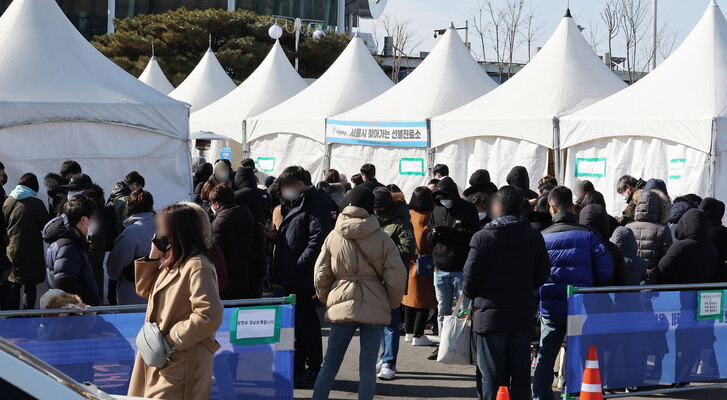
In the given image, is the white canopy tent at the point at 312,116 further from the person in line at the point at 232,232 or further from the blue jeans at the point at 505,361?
the blue jeans at the point at 505,361

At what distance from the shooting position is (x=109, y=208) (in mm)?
8750

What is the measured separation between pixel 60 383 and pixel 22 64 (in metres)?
10.6

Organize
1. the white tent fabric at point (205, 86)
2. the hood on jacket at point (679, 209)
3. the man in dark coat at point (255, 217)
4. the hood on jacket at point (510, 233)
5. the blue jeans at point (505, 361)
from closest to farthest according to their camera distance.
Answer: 1. the hood on jacket at point (510, 233)
2. the blue jeans at point (505, 361)
3. the man in dark coat at point (255, 217)
4. the hood on jacket at point (679, 209)
5. the white tent fabric at point (205, 86)

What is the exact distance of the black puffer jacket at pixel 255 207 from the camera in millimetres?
7617

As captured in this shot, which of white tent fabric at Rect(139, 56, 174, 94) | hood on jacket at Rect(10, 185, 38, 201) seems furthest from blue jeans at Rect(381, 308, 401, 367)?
white tent fabric at Rect(139, 56, 174, 94)

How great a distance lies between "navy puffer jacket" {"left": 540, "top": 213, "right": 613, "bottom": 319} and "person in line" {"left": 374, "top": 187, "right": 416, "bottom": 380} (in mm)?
1475

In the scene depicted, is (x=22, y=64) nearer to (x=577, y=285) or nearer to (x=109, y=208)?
(x=109, y=208)

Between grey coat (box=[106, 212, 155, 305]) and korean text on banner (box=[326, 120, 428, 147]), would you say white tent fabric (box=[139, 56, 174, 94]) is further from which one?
grey coat (box=[106, 212, 155, 305])

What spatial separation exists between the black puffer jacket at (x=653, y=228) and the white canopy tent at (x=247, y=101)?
517 inches

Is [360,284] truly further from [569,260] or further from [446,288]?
[446,288]

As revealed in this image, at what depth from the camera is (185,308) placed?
4.20 meters

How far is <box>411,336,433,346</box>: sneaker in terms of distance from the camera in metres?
8.60

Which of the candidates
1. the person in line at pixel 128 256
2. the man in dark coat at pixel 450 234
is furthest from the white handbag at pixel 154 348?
the man in dark coat at pixel 450 234

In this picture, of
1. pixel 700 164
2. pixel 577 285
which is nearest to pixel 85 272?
pixel 577 285
